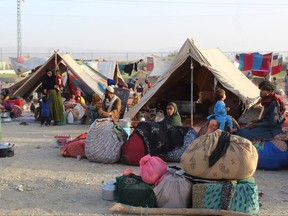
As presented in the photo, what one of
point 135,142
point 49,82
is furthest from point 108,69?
point 135,142

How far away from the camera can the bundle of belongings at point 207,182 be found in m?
4.39

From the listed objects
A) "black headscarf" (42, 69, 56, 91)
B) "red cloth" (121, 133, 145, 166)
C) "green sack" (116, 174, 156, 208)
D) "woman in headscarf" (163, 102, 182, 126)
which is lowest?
"green sack" (116, 174, 156, 208)

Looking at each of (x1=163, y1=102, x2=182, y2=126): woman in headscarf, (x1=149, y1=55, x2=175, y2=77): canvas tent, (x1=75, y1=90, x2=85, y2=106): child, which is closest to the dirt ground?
(x1=163, y1=102, x2=182, y2=126): woman in headscarf

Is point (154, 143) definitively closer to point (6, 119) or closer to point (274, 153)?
point (274, 153)

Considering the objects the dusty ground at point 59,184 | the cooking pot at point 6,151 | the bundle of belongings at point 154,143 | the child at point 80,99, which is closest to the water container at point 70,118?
the child at point 80,99

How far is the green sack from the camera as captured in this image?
4.60 meters

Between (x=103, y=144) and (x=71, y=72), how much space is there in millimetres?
7012

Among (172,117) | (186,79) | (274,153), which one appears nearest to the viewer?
(274,153)

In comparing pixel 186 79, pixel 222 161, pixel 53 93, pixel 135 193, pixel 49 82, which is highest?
pixel 186 79

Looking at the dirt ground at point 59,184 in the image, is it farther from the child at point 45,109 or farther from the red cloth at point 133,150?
the child at point 45,109

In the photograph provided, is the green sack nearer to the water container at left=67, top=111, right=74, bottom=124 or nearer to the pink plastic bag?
the pink plastic bag

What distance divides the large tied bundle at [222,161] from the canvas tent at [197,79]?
5.25 meters

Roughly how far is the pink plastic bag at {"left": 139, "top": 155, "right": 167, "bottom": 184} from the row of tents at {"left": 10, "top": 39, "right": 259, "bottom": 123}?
5.31 meters

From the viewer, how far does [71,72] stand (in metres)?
13.4
